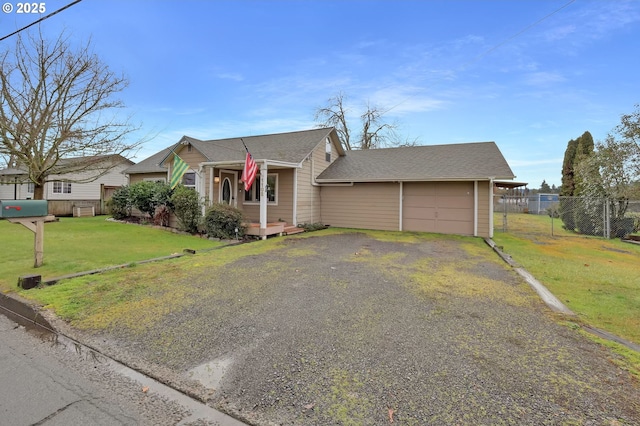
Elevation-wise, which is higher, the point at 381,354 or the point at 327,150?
the point at 327,150

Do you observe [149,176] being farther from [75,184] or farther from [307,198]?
[75,184]

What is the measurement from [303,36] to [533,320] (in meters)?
13.2

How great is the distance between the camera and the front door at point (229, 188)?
42.9ft

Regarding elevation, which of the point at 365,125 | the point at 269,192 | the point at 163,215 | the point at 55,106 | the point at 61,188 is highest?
the point at 365,125

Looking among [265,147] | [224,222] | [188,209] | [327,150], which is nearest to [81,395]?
[224,222]

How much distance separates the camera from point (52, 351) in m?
2.93

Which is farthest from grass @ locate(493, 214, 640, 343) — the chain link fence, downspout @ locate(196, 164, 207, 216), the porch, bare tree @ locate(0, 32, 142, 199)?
bare tree @ locate(0, 32, 142, 199)

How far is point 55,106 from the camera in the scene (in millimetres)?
13203

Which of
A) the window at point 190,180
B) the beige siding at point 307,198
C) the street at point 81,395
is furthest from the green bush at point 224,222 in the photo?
the street at point 81,395

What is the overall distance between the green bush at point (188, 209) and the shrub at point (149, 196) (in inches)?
60.7

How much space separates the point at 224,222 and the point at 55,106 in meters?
10.3

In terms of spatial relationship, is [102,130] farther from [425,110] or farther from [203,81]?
[425,110]

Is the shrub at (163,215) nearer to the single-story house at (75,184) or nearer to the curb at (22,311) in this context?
the single-story house at (75,184)

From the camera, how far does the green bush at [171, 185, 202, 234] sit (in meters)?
10.9
